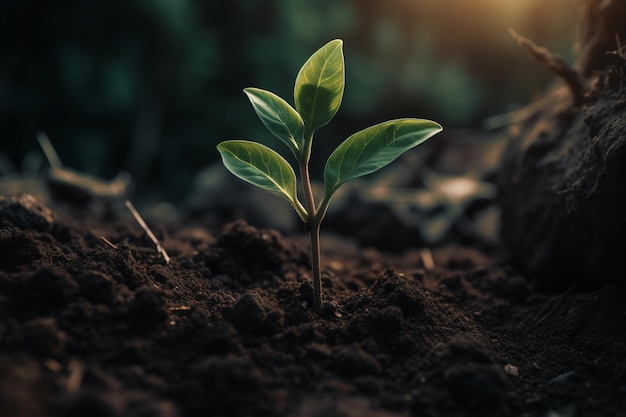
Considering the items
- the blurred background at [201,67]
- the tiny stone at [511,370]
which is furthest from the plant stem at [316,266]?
the blurred background at [201,67]

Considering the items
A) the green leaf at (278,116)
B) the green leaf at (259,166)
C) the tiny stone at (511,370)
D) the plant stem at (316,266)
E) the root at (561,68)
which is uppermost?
the root at (561,68)

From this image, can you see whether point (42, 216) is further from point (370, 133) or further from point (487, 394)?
point (487, 394)

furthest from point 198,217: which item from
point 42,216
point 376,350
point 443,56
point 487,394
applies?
point 443,56

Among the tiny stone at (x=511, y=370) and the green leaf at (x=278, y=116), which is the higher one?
the green leaf at (x=278, y=116)

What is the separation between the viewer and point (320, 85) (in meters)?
1.49

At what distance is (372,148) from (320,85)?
8.2 inches

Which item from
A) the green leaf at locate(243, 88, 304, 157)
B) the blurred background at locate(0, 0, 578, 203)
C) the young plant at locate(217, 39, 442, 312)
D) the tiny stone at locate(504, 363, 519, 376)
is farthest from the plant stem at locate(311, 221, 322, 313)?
the blurred background at locate(0, 0, 578, 203)

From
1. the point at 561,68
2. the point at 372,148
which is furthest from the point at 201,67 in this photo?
the point at 372,148

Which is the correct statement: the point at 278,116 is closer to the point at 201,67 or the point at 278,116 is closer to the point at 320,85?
the point at 320,85

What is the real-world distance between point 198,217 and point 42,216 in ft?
5.31

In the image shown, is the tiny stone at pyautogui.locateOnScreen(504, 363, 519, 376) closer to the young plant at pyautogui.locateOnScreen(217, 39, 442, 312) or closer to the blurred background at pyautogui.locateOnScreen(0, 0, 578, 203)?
the young plant at pyautogui.locateOnScreen(217, 39, 442, 312)

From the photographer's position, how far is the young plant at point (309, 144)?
1.48 meters

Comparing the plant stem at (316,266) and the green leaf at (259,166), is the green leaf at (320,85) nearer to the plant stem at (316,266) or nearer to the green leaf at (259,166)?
the green leaf at (259,166)

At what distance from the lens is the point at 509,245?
7.86ft
